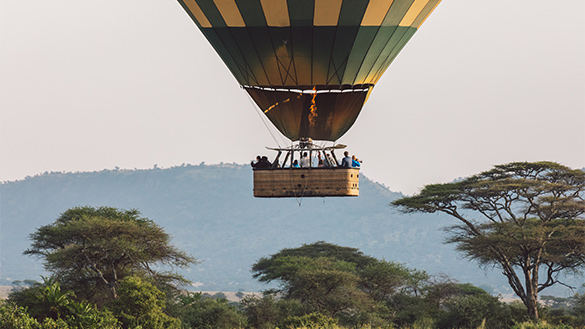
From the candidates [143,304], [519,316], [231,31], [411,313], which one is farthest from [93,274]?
[231,31]

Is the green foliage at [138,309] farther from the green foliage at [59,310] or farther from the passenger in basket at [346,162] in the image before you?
the passenger in basket at [346,162]

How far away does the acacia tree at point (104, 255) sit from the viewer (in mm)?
31516

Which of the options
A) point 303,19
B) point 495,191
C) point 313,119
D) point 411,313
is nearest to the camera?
point 303,19

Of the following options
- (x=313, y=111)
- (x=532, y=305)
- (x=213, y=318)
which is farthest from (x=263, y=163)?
(x=532, y=305)

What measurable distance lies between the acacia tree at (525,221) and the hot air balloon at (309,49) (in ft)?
49.1

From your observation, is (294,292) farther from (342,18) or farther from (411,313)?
(342,18)

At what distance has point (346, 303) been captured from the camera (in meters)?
32.5

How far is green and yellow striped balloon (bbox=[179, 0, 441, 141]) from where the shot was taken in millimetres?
16891

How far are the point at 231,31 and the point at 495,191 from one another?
19358mm

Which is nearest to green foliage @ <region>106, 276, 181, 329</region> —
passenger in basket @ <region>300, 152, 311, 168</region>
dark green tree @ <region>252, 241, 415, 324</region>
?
dark green tree @ <region>252, 241, 415, 324</region>

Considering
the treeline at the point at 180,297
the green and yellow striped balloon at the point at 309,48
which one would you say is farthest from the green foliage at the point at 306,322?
the green and yellow striped balloon at the point at 309,48

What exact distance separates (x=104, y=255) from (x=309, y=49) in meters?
17.1

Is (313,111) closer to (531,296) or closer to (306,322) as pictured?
(306,322)

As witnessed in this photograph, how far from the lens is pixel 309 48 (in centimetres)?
1719
